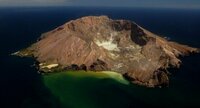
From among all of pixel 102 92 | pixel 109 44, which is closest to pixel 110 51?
pixel 109 44

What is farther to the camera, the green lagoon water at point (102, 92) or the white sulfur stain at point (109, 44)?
the white sulfur stain at point (109, 44)

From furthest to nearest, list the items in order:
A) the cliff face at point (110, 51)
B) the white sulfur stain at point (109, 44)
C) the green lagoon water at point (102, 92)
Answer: the white sulfur stain at point (109, 44), the cliff face at point (110, 51), the green lagoon water at point (102, 92)

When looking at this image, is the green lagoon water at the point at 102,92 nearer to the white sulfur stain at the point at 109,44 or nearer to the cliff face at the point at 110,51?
the cliff face at the point at 110,51

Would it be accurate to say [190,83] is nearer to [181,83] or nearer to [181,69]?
[181,83]

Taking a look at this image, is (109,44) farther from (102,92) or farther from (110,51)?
(102,92)

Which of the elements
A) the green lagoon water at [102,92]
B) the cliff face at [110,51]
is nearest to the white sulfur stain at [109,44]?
the cliff face at [110,51]

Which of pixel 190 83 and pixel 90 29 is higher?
pixel 90 29

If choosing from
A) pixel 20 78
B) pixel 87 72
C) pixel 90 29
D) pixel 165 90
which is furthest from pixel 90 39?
pixel 165 90

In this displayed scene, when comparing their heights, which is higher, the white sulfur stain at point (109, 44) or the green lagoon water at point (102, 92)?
the white sulfur stain at point (109, 44)
